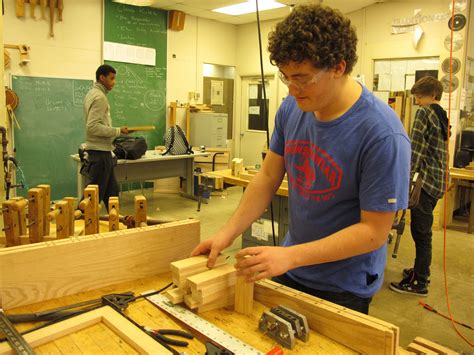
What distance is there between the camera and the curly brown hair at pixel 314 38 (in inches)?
39.4

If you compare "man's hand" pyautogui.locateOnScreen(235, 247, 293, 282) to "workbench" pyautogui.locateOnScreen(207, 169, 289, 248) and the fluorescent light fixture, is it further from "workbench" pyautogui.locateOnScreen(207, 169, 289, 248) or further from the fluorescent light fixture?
the fluorescent light fixture

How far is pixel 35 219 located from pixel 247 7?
5815 millimetres

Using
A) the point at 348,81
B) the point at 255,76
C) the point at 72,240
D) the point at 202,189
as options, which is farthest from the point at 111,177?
the point at 255,76

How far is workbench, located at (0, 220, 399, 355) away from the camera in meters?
0.94

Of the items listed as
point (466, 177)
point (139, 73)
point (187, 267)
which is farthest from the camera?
point (139, 73)

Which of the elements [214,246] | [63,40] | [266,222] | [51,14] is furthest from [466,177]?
[51,14]

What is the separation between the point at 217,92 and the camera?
783 centimetres

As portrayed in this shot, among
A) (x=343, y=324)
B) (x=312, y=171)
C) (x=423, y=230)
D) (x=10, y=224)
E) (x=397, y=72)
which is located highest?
(x=397, y=72)

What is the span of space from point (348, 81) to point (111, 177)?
11.7ft

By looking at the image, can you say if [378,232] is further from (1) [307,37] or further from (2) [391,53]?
(2) [391,53]

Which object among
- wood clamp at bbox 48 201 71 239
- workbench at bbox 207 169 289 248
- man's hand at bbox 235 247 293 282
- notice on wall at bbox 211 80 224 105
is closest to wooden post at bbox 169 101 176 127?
notice on wall at bbox 211 80 224 105

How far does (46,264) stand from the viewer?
113 cm

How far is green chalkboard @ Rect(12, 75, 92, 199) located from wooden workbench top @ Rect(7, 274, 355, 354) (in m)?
4.79

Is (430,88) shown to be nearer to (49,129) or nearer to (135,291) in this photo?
(135,291)
